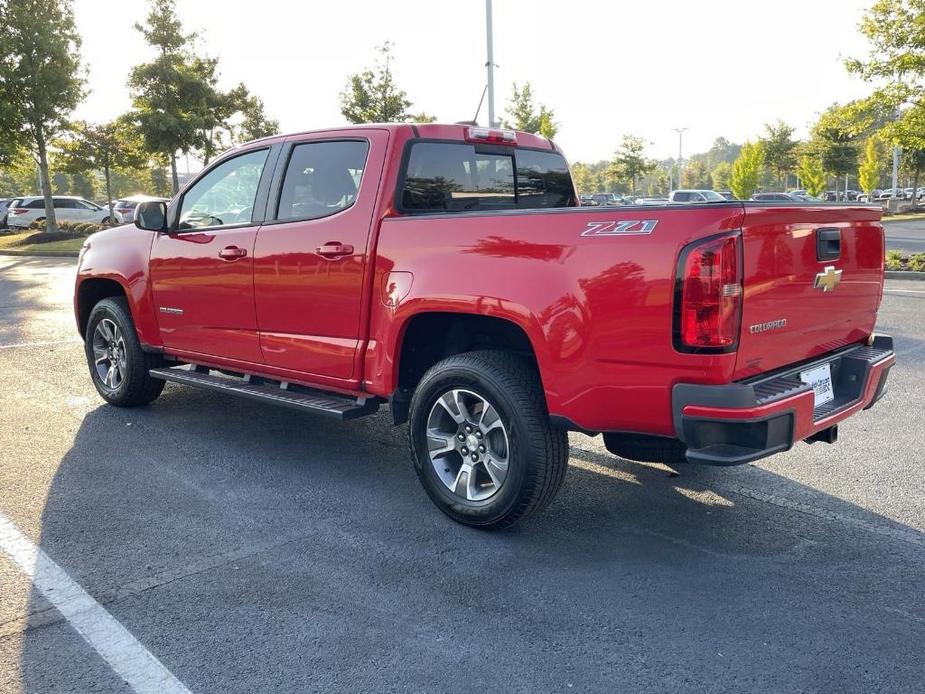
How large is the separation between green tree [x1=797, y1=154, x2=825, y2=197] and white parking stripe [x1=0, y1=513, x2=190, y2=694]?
47644 mm

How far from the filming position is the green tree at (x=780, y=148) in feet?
192

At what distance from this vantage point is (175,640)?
9.73 feet

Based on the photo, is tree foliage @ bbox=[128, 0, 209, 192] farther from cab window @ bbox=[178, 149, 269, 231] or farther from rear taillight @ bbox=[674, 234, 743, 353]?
rear taillight @ bbox=[674, 234, 743, 353]

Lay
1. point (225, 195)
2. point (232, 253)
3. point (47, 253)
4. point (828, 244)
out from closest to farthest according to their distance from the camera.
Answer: point (828, 244)
point (232, 253)
point (225, 195)
point (47, 253)

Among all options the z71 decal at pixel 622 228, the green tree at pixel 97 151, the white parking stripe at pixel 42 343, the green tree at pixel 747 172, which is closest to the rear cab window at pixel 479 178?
the z71 decal at pixel 622 228

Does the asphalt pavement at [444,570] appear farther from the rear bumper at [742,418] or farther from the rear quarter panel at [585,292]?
the rear quarter panel at [585,292]

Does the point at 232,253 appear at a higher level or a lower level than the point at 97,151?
lower

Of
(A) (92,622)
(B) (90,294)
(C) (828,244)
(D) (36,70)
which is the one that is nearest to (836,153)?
(D) (36,70)

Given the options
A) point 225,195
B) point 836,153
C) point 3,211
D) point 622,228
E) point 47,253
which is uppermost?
point 836,153

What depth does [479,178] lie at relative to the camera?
4.86m

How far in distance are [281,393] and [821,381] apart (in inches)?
116

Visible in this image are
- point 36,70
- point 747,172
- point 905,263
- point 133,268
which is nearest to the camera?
point 133,268

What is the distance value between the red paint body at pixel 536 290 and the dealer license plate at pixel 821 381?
82 millimetres

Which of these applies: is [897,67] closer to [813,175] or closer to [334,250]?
[334,250]
